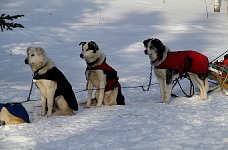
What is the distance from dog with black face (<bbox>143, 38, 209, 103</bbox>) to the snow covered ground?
0.98 ft

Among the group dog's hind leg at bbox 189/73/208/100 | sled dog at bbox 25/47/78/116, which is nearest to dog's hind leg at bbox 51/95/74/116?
sled dog at bbox 25/47/78/116

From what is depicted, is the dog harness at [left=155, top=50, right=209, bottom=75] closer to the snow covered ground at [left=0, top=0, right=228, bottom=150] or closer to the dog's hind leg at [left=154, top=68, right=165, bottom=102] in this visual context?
the dog's hind leg at [left=154, top=68, right=165, bottom=102]

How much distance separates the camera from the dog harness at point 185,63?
7570mm

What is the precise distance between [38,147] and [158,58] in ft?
11.8

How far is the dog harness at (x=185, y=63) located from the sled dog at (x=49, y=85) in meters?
1.91

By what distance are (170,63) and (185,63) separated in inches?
11.1

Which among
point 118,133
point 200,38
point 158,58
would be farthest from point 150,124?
point 200,38

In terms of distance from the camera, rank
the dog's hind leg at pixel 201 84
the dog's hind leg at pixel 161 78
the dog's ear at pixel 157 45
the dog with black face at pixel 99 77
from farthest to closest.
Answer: the dog's hind leg at pixel 201 84 < the dog's hind leg at pixel 161 78 < the dog's ear at pixel 157 45 < the dog with black face at pixel 99 77

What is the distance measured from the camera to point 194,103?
7.41m

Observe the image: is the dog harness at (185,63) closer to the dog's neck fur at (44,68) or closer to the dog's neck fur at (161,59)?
the dog's neck fur at (161,59)

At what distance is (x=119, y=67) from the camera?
41.2ft

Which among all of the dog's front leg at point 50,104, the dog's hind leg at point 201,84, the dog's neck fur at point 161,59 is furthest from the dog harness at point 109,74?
the dog's hind leg at point 201,84

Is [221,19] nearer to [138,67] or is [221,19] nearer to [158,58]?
[138,67]

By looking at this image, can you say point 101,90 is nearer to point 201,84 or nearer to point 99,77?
point 99,77
